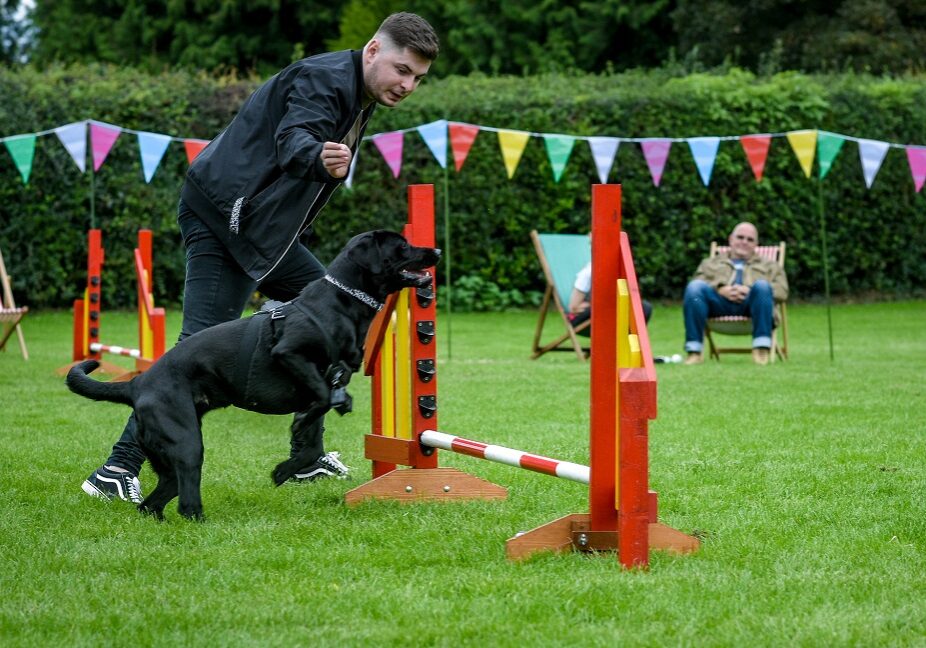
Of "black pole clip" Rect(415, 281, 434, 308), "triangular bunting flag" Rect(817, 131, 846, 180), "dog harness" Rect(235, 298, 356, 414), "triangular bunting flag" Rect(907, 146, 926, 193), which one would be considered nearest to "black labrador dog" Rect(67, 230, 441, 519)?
"dog harness" Rect(235, 298, 356, 414)

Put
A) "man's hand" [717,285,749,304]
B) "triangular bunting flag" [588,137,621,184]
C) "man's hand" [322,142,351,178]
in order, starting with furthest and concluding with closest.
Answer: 1. "triangular bunting flag" [588,137,621,184]
2. "man's hand" [717,285,749,304]
3. "man's hand" [322,142,351,178]

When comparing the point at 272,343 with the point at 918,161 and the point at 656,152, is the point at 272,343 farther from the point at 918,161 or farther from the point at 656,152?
the point at 918,161

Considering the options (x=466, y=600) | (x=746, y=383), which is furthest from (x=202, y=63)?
(x=466, y=600)

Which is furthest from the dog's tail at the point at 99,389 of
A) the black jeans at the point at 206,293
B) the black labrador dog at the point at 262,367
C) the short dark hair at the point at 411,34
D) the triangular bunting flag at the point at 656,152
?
the triangular bunting flag at the point at 656,152

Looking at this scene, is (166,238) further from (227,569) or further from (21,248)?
(227,569)

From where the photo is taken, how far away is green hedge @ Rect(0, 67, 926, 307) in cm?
1462

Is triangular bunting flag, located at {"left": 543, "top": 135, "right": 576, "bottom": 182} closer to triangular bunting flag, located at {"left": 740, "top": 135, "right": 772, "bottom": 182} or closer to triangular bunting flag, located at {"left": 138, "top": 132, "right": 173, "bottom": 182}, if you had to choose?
triangular bunting flag, located at {"left": 740, "top": 135, "right": 772, "bottom": 182}

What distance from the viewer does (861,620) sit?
2.78 metres

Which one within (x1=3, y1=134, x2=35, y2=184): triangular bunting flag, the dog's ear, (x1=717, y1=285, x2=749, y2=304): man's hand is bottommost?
(x1=717, y1=285, x2=749, y2=304): man's hand

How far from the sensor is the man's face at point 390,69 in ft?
13.6

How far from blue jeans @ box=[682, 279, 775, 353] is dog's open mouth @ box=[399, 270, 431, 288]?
20.1 ft

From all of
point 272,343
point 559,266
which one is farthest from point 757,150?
point 272,343

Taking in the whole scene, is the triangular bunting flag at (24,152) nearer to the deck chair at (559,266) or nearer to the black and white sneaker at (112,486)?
the deck chair at (559,266)

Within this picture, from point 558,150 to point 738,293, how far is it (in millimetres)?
2686
